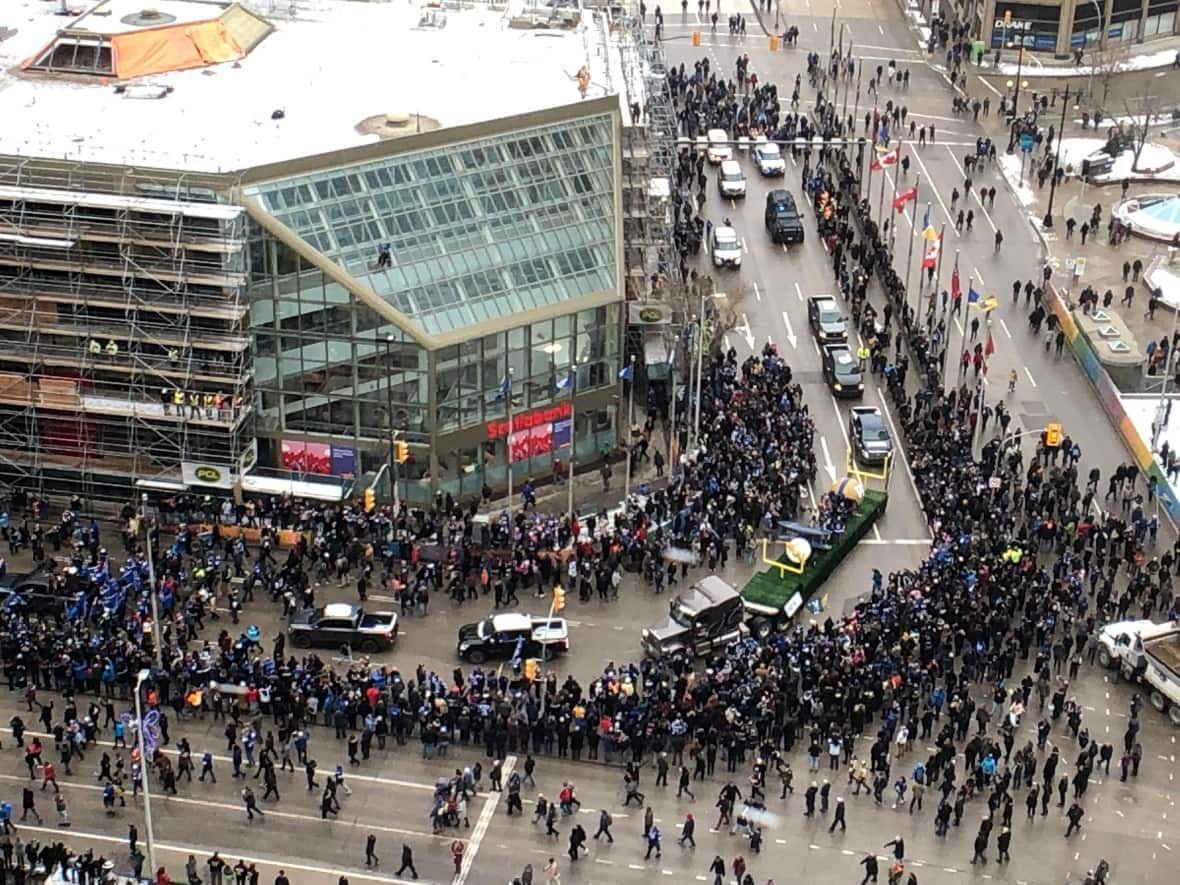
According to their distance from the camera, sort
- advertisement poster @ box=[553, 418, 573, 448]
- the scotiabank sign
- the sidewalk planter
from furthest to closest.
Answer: advertisement poster @ box=[553, 418, 573, 448] < the sidewalk planter < the scotiabank sign

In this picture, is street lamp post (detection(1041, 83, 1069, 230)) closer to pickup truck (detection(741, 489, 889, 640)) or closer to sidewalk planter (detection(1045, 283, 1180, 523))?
sidewalk planter (detection(1045, 283, 1180, 523))

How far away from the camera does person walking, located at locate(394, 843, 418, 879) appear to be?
59.3m

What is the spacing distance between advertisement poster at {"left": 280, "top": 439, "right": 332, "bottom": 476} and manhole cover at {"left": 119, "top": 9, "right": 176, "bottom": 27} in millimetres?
23184

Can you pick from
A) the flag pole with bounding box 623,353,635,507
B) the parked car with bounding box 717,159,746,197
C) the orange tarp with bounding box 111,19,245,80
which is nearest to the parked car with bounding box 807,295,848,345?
the flag pole with bounding box 623,353,635,507

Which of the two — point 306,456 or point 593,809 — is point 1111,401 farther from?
point 593,809

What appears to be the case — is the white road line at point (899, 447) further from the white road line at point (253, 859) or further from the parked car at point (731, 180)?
the white road line at point (253, 859)

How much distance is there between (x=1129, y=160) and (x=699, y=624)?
56699mm

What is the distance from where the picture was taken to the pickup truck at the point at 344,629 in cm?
6969

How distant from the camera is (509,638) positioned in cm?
6931

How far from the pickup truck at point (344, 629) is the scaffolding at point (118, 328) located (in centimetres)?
1050

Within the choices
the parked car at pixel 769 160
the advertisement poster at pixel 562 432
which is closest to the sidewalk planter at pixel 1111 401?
the parked car at pixel 769 160

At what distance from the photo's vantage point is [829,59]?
130m

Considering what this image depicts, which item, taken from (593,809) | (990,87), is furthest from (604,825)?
(990,87)

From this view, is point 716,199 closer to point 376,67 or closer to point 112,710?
point 376,67
